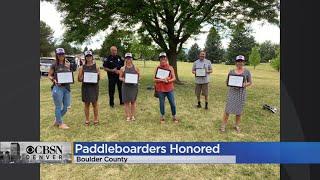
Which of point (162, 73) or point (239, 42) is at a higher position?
point (239, 42)

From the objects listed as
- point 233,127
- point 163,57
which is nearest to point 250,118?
point 233,127

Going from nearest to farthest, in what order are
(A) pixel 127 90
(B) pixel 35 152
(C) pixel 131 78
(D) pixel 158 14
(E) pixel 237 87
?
(B) pixel 35 152 → (E) pixel 237 87 → (C) pixel 131 78 → (A) pixel 127 90 → (D) pixel 158 14

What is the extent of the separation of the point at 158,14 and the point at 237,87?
734 centimetres

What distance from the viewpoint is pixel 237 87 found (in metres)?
7.01

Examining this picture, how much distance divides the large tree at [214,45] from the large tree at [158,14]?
1.40ft

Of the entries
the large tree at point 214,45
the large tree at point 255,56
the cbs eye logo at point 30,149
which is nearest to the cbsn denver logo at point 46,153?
the cbs eye logo at point 30,149

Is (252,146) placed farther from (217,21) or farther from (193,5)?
(217,21)

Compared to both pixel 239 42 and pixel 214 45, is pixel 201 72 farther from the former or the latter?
pixel 239 42

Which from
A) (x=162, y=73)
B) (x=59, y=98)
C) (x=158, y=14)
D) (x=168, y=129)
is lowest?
(x=168, y=129)

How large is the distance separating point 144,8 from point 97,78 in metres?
5.91

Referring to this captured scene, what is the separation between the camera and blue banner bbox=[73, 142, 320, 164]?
4.67 m

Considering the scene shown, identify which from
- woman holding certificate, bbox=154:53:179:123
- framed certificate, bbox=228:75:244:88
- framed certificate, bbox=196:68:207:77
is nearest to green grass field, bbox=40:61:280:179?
woman holding certificate, bbox=154:53:179:123

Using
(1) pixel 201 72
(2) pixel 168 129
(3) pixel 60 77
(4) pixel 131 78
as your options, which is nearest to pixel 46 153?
(3) pixel 60 77

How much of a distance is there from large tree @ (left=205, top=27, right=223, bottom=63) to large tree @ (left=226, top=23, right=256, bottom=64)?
41 centimetres
